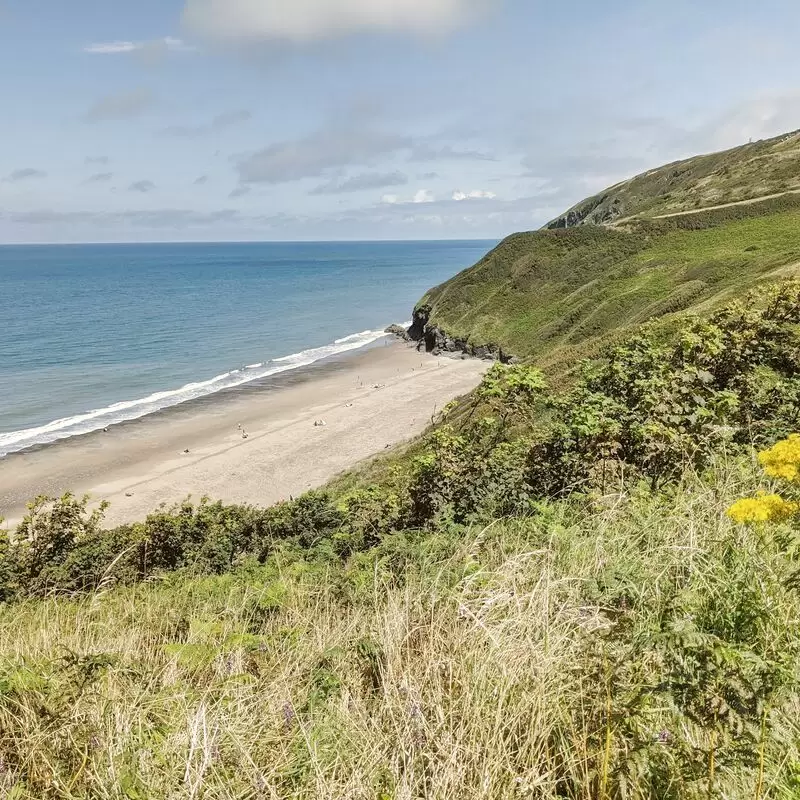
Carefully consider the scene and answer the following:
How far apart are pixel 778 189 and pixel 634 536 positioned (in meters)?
71.1

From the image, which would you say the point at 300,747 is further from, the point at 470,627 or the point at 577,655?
the point at 577,655

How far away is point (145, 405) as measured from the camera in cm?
4094

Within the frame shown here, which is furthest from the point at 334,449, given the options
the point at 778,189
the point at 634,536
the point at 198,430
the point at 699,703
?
the point at 778,189

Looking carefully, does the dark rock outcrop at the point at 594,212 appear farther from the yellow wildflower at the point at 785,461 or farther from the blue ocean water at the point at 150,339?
the yellow wildflower at the point at 785,461

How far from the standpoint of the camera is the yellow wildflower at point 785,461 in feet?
10.9

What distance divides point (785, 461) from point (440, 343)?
57.8m

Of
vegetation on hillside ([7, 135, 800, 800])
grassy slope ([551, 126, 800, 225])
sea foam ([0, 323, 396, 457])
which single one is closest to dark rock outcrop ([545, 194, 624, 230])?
grassy slope ([551, 126, 800, 225])

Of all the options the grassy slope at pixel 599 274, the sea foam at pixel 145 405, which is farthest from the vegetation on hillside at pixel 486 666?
the sea foam at pixel 145 405

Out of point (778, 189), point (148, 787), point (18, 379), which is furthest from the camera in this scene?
point (778, 189)

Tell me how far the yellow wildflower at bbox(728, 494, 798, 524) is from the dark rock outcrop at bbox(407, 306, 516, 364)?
45932 mm

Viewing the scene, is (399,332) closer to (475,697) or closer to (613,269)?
(613,269)

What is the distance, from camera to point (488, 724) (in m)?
2.59

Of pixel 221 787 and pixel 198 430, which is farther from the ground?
pixel 221 787

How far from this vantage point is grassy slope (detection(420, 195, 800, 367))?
38.7 m
